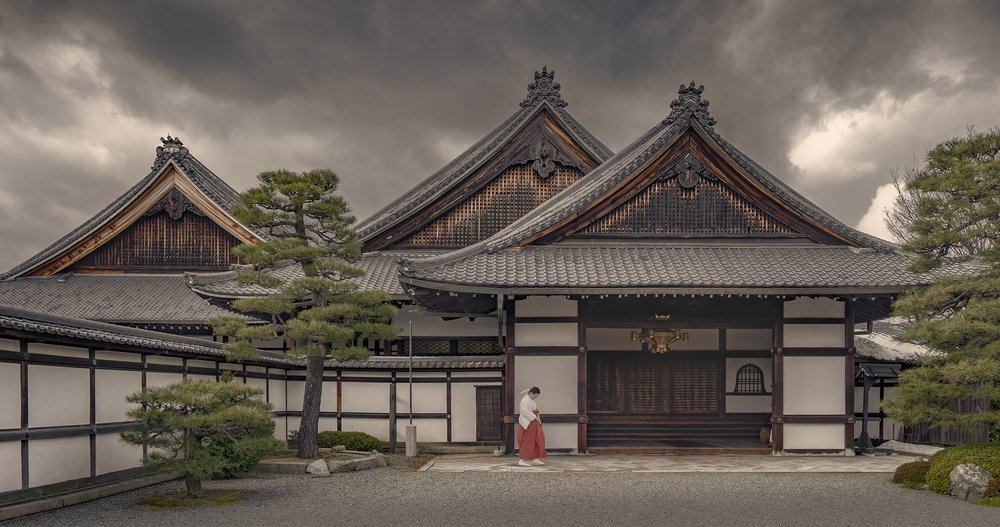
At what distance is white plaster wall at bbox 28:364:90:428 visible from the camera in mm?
11977

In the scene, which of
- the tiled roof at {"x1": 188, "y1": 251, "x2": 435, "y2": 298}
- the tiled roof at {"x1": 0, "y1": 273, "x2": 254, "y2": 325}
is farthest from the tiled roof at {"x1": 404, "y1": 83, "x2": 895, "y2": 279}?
the tiled roof at {"x1": 0, "y1": 273, "x2": 254, "y2": 325}

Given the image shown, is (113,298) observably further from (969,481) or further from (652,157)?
(969,481)

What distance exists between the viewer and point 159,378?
15305 millimetres

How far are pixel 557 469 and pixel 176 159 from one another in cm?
2085

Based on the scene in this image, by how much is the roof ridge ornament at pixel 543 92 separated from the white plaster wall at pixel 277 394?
12.8 meters

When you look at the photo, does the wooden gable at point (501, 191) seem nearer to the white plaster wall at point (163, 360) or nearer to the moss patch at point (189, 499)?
the white plaster wall at point (163, 360)

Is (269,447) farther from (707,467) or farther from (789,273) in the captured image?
(789,273)

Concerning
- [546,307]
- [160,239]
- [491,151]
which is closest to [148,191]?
[160,239]

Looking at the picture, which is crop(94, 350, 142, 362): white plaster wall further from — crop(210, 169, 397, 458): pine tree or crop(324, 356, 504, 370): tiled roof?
crop(324, 356, 504, 370): tiled roof

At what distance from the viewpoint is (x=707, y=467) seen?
16016 mm

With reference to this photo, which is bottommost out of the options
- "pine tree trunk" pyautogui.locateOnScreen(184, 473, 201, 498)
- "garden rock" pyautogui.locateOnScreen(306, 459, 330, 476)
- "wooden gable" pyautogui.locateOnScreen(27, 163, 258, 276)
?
"garden rock" pyautogui.locateOnScreen(306, 459, 330, 476)

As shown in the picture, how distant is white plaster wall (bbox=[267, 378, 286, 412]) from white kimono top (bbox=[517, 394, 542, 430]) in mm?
7331

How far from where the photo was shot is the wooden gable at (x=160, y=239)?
28.6 metres

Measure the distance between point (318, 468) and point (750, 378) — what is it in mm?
12877
